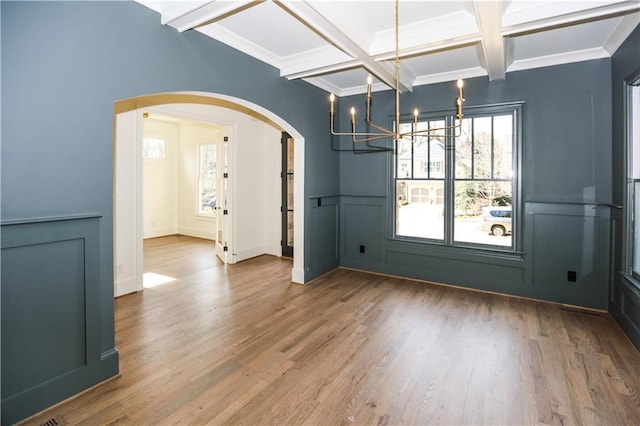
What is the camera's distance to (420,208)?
16.2 ft

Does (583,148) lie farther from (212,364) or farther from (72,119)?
(72,119)

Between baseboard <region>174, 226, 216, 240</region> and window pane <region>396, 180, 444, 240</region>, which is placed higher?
window pane <region>396, 180, 444, 240</region>

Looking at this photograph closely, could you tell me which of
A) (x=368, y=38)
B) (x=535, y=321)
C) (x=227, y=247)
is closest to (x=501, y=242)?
(x=535, y=321)

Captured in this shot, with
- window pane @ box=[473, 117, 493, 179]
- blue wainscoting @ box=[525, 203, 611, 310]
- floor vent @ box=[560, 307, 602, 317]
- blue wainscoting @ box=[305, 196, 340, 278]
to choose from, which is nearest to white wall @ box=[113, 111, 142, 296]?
blue wainscoting @ box=[305, 196, 340, 278]

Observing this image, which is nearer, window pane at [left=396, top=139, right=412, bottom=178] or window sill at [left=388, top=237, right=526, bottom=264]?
window sill at [left=388, top=237, right=526, bottom=264]

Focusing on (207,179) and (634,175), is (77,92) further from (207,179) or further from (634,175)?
(207,179)

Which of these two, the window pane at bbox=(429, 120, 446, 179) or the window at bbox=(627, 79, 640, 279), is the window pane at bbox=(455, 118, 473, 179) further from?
the window at bbox=(627, 79, 640, 279)

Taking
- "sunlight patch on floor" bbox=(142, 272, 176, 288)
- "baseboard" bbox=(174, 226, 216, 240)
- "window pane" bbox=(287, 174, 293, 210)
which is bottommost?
"sunlight patch on floor" bbox=(142, 272, 176, 288)

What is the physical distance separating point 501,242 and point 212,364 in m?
3.65

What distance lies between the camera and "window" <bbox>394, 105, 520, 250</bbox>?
4.27m

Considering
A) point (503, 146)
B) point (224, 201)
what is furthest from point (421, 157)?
point (224, 201)

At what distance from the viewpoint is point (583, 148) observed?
378 centimetres

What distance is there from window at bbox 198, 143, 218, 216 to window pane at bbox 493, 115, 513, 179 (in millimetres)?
6096

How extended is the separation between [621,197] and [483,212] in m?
1.40
